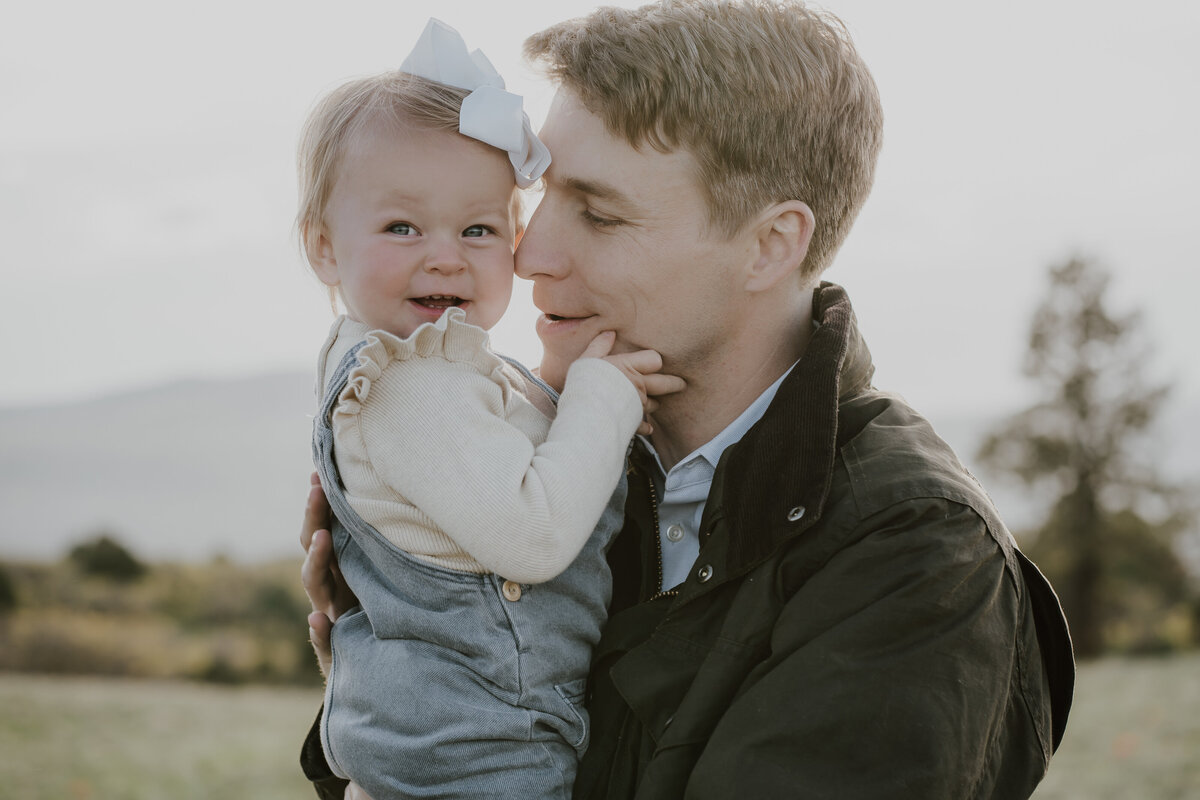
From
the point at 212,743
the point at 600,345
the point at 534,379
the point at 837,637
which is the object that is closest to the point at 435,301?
the point at 534,379

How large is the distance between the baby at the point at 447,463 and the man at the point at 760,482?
0.50ft

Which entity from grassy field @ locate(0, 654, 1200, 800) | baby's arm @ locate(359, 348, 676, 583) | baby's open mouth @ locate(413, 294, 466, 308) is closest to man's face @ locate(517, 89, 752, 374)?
baby's open mouth @ locate(413, 294, 466, 308)

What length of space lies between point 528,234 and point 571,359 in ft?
1.02

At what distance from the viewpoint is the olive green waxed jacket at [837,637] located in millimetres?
1850

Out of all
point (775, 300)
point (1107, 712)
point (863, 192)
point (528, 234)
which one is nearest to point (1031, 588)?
point (775, 300)

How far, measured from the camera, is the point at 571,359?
8.44 ft

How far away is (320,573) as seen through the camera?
2.51 metres

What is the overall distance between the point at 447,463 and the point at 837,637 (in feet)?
2.51

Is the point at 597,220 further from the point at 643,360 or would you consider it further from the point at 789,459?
the point at 789,459

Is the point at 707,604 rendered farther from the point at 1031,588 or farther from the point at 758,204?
the point at 758,204

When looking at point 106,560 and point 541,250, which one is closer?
point 541,250

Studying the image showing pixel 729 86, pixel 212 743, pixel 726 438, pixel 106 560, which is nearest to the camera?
pixel 729 86

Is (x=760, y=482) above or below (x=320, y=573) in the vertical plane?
above

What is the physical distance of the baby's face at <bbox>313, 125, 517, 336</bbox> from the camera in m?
2.29
